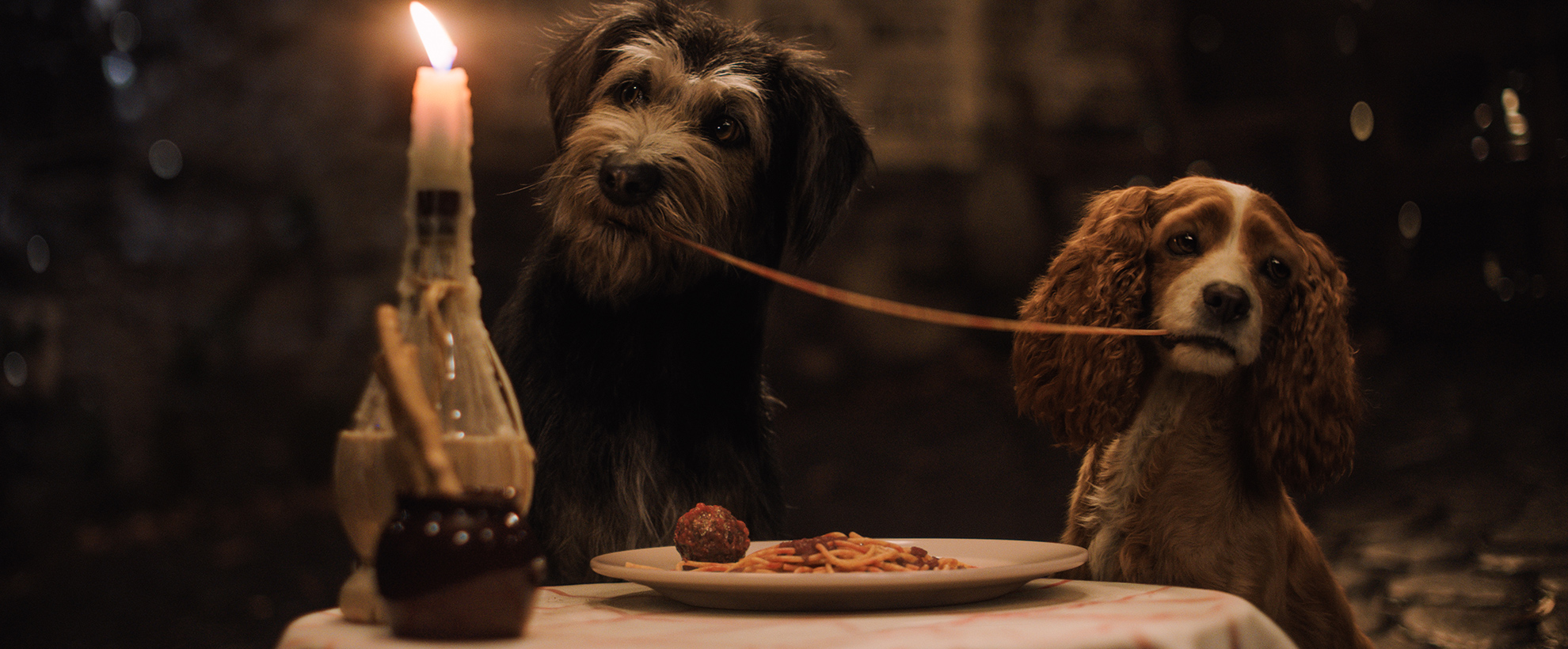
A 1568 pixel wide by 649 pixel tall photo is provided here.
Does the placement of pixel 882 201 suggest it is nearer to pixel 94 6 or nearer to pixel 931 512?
pixel 931 512

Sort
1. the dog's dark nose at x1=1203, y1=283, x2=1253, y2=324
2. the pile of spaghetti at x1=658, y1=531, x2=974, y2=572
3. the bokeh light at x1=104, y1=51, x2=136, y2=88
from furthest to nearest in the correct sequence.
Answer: the bokeh light at x1=104, y1=51, x2=136, y2=88, the dog's dark nose at x1=1203, y1=283, x2=1253, y2=324, the pile of spaghetti at x1=658, y1=531, x2=974, y2=572

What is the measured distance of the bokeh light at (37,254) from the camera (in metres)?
6.44

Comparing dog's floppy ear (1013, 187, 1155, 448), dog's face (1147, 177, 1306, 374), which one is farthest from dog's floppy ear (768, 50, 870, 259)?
dog's face (1147, 177, 1306, 374)

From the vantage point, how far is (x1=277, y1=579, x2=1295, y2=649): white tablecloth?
1.02 m

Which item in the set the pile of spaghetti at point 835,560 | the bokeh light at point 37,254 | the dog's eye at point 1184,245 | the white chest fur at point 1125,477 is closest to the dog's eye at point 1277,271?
→ the dog's eye at point 1184,245

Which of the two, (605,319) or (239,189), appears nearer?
(605,319)

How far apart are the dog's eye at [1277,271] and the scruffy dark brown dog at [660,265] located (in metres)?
0.93

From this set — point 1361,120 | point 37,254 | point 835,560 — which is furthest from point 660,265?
point 1361,120

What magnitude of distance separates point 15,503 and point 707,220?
19.2ft

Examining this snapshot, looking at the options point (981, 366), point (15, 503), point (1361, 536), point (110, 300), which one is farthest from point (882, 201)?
point (15, 503)

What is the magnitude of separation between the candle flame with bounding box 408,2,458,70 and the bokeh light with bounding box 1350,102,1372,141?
381 inches

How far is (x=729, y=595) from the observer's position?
4.04ft

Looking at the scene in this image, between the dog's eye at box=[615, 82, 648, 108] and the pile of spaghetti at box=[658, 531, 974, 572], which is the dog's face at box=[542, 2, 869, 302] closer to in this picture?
the dog's eye at box=[615, 82, 648, 108]

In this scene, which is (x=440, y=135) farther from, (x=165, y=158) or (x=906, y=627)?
(x=165, y=158)
